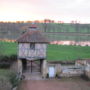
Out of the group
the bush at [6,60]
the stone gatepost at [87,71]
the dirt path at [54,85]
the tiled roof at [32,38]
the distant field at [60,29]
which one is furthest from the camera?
the distant field at [60,29]

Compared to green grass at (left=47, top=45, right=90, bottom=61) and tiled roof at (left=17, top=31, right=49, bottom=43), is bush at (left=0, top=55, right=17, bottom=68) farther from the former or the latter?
green grass at (left=47, top=45, right=90, bottom=61)

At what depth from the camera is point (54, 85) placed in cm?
2142

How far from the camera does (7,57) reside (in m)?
29.7

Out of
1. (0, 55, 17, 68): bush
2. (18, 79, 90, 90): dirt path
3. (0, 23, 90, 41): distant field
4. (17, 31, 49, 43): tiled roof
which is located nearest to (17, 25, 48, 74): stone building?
(17, 31, 49, 43): tiled roof

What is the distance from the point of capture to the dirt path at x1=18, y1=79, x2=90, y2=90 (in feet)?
66.5

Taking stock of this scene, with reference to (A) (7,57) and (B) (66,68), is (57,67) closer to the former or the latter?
(B) (66,68)

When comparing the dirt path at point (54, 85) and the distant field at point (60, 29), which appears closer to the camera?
the dirt path at point (54, 85)

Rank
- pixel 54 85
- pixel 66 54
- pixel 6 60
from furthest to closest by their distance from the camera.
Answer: pixel 66 54, pixel 6 60, pixel 54 85

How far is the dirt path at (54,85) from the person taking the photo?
20.3 metres

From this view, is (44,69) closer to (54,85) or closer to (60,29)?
(54,85)

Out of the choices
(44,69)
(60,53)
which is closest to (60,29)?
(60,53)

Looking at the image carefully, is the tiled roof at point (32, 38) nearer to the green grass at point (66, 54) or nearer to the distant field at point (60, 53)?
the distant field at point (60, 53)

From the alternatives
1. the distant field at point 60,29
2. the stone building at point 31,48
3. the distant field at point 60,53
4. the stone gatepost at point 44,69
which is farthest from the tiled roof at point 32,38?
the distant field at point 60,29

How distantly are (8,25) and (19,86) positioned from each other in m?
86.5
